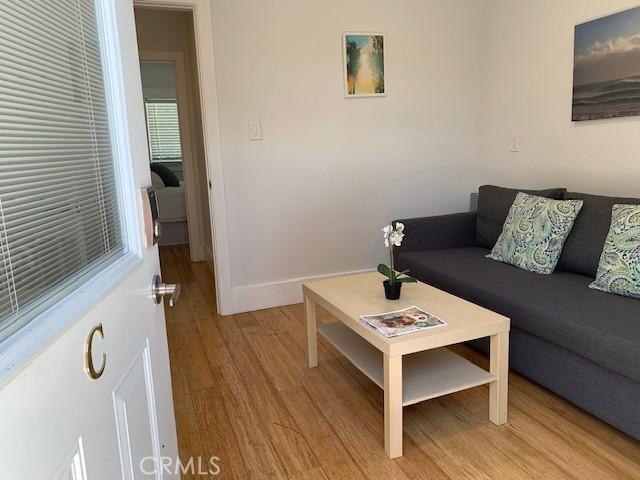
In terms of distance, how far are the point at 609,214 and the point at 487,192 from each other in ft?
A: 3.01

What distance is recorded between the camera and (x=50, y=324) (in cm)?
56

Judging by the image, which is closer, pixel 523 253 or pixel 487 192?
pixel 523 253

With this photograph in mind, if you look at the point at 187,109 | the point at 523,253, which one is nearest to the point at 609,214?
the point at 523,253

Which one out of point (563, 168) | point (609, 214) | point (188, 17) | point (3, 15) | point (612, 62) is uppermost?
point (188, 17)

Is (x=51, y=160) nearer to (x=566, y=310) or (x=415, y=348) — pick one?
(x=415, y=348)

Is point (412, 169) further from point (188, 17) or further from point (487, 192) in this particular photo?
point (188, 17)

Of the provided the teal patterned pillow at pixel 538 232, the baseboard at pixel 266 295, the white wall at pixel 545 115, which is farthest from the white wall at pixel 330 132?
the teal patterned pillow at pixel 538 232

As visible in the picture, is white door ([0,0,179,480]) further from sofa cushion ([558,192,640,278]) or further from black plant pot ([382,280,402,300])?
sofa cushion ([558,192,640,278])

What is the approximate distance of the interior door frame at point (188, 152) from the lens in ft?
15.7

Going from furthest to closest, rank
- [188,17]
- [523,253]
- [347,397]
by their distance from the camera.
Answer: [188,17]
[523,253]
[347,397]

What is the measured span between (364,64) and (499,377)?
95.5 inches

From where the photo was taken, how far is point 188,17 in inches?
183

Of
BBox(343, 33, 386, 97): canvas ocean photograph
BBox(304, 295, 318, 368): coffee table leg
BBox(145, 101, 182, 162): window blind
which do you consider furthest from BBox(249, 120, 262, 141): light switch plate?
BBox(145, 101, 182, 162): window blind

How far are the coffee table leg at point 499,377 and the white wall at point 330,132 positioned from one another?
1852mm
